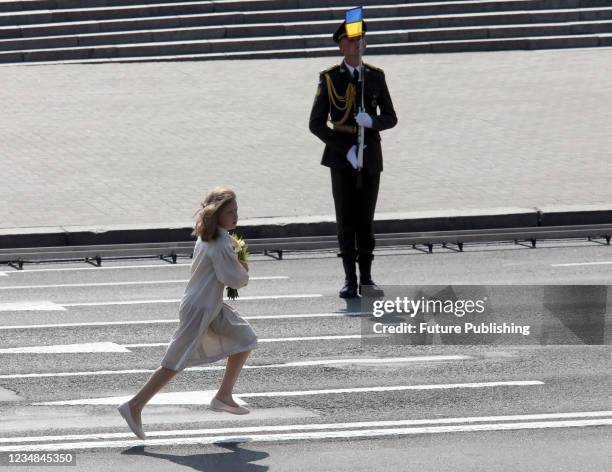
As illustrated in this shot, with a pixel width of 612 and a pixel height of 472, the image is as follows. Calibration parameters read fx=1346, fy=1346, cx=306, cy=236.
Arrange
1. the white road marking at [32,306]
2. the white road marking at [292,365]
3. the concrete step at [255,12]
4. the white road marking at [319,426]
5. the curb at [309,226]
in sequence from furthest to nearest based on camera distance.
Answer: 1. the concrete step at [255,12]
2. the curb at [309,226]
3. the white road marking at [32,306]
4. the white road marking at [292,365]
5. the white road marking at [319,426]

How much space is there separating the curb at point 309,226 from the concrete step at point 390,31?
12.3 meters

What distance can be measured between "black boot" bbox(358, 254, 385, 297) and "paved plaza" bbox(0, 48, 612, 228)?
3086mm

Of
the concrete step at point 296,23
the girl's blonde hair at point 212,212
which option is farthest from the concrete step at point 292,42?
the girl's blonde hair at point 212,212

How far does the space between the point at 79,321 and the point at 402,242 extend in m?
Result: 4.46

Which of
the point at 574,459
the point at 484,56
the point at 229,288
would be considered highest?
the point at 484,56

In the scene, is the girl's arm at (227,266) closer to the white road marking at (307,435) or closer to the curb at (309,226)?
the white road marking at (307,435)

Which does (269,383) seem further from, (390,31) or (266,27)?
(390,31)

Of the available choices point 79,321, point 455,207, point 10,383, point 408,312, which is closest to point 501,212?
point 455,207

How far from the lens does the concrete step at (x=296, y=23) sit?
26.2m

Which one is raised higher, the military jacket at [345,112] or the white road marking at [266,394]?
the military jacket at [345,112]

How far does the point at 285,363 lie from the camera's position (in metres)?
9.14

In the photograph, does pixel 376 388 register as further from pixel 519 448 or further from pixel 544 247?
pixel 544 247

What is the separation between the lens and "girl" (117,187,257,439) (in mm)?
7430

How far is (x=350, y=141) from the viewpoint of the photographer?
1150 cm
